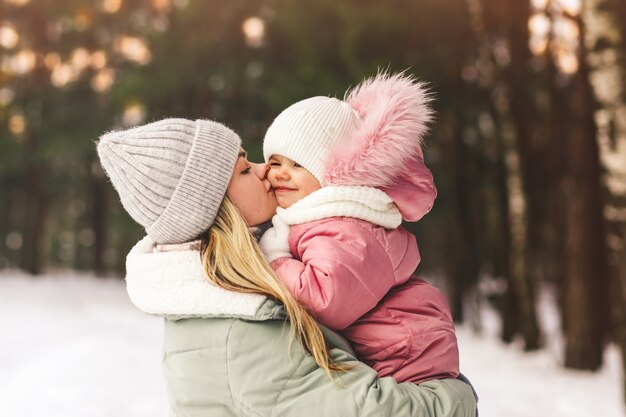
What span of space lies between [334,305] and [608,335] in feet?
38.2

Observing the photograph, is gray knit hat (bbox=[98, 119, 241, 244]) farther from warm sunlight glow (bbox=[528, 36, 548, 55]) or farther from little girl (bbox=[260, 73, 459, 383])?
warm sunlight glow (bbox=[528, 36, 548, 55])

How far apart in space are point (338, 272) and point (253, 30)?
1390cm

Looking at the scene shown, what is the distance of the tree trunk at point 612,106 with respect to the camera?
19.0ft

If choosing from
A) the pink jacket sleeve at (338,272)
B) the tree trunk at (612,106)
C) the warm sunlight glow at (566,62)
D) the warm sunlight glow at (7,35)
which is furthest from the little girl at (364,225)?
the warm sunlight glow at (7,35)

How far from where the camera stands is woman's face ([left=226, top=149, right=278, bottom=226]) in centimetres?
228

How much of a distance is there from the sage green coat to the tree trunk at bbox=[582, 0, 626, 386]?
170 inches

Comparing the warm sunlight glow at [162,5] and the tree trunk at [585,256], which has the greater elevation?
the warm sunlight glow at [162,5]

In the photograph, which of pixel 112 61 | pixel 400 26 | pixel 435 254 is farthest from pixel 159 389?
pixel 435 254

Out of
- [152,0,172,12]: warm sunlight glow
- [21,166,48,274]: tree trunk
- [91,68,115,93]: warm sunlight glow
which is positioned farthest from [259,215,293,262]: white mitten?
[21,166,48,274]: tree trunk

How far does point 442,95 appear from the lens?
13391 mm

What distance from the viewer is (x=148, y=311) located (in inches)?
83.1

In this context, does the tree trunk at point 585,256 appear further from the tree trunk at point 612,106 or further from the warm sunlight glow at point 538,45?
the tree trunk at point 612,106

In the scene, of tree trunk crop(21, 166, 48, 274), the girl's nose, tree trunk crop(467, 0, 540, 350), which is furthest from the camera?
tree trunk crop(21, 166, 48, 274)

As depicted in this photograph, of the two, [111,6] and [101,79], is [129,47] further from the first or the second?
[101,79]
